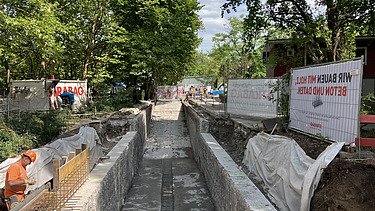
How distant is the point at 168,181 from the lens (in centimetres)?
1157

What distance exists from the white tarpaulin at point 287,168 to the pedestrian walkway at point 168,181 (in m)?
1.71

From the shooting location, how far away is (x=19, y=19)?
42.3 feet

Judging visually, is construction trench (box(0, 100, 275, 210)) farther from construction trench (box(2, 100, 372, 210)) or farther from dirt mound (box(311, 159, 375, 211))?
dirt mound (box(311, 159, 375, 211))

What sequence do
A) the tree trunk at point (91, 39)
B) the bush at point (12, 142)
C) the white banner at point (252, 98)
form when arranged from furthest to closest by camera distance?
the tree trunk at point (91, 39) → the white banner at point (252, 98) → the bush at point (12, 142)

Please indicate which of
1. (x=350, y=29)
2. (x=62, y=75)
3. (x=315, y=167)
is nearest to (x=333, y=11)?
(x=350, y=29)

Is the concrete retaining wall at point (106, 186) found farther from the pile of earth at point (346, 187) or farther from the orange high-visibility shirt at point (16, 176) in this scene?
the pile of earth at point (346, 187)

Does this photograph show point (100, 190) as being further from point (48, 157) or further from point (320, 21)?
point (320, 21)

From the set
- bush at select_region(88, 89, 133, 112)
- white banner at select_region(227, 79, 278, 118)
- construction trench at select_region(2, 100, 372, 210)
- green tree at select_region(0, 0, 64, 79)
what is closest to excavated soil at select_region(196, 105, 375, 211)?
construction trench at select_region(2, 100, 372, 210)

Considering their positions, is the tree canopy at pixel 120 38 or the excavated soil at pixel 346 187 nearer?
the excavated soil at pixel 346 187

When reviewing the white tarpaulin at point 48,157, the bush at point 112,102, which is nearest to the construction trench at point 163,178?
the white tarpaulin at point 48,157

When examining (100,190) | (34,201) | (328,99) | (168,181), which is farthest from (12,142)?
(328,99)

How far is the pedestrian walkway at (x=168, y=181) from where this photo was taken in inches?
350

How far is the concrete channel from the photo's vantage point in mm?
5227

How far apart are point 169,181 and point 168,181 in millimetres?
33
